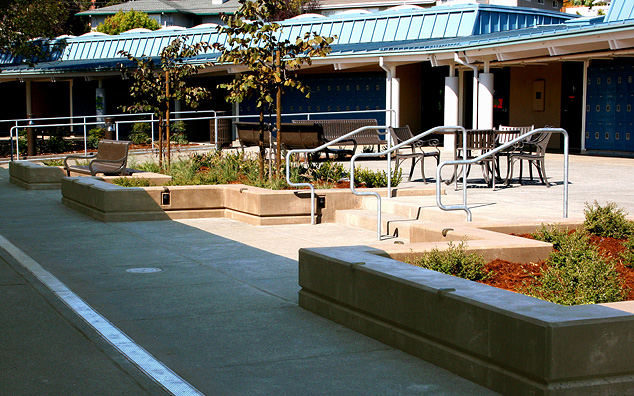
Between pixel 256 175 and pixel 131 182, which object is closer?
pixel 131 182

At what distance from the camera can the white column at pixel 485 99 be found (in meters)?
23.6

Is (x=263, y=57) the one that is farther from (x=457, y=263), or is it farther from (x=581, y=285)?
(x=581, y=285)

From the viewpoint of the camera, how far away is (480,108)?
940 inches

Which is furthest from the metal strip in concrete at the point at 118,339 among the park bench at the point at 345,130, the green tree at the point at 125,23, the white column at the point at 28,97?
the green tree at the point at 125,23

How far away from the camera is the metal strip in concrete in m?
4.80

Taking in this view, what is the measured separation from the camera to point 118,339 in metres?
5.75

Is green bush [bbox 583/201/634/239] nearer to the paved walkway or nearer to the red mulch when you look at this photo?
the red mulch

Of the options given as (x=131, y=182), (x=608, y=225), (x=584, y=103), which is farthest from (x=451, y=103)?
(x=608, y=225)

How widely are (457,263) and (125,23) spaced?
6806 cm

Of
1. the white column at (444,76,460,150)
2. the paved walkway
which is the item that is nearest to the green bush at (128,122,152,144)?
the white column at (444,76,460,150)

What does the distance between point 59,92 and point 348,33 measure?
18493mm

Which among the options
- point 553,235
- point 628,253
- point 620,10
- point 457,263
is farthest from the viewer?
point 620,10

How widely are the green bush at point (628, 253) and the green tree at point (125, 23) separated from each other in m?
66.3

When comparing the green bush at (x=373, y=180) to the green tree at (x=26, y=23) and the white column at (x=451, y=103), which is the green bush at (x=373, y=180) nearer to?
the white column at (x=451, y=103)
